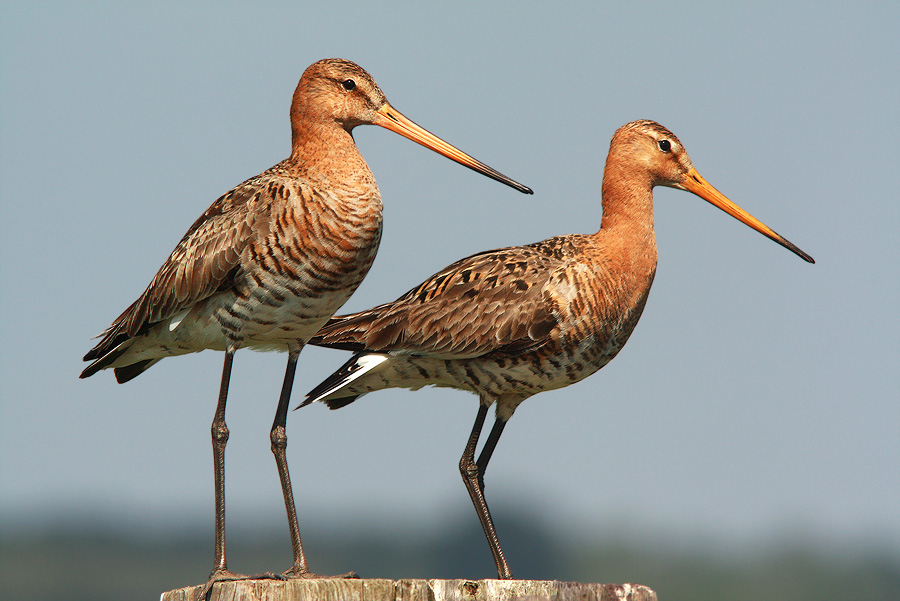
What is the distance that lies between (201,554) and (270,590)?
133 meters

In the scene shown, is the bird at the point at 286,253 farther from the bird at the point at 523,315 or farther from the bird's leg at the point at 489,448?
the bird's leg at the point at 489,448

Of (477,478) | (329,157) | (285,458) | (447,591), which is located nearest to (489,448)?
(477,478)

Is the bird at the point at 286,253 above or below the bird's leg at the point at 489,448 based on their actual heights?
above

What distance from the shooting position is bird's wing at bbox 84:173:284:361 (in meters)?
9.48

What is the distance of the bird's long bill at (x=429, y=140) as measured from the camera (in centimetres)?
1031

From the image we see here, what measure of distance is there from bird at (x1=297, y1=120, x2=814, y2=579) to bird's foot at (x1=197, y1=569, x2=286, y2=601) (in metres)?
2.17

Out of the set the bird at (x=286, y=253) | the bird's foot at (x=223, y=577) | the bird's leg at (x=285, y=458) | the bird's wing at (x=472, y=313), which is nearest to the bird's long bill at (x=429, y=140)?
the bird at (x=286, y=253)

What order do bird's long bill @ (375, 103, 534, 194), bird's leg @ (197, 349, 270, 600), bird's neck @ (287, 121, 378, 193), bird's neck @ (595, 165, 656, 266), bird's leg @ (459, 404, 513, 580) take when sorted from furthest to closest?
bird's neck @ (595, 165, 656, 266)
bird's leg @ (459, 404, 513, 580)
bird's long bill @ (375, 103, 534, 194)
bird's neck @ (287, 121, 378, 193)
bird's leg @ (197, 349, 270, 600)

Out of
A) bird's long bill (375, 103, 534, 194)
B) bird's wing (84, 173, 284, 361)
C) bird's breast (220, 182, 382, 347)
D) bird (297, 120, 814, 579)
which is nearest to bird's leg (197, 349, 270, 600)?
bird's breast (220, 182, 382, 347)

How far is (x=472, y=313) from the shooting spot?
35.3ft

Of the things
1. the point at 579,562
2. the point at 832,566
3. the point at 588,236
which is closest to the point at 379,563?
the point at 579,562

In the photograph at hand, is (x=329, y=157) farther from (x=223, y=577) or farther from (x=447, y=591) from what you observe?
(x=447, y=591)

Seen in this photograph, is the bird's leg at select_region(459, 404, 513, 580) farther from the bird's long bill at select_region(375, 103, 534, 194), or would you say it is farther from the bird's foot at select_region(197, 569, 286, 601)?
the bird's foot at select_region(197, 569, 286, 601)

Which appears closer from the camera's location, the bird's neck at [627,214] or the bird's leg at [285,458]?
the bird's leg at [285,458]
